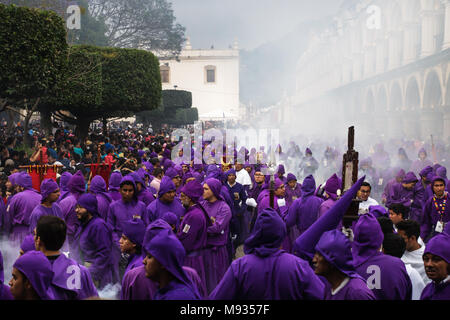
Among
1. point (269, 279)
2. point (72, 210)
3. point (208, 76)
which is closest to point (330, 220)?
point (269, 279)

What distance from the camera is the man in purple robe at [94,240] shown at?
20.5 feet

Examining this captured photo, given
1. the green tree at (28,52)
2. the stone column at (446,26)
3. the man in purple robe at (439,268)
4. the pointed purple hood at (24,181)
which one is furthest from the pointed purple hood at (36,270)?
the stone column at (446,26)

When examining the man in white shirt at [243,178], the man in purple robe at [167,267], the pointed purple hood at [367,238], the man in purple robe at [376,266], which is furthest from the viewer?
the man in white shirt at [243,178]

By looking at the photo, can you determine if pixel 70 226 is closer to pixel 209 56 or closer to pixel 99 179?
pixel 99 179

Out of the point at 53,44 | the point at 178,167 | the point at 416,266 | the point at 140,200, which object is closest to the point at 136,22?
the point at 53,44

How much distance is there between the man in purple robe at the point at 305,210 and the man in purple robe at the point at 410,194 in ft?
9.74

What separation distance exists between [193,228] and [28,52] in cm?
1039

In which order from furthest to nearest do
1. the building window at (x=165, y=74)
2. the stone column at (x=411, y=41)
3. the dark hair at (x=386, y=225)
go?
the building window at (x=165, y=74), the stone column at (x=411, y=41), the dark hair at (x=386, y=225)

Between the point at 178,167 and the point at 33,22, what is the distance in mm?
6436

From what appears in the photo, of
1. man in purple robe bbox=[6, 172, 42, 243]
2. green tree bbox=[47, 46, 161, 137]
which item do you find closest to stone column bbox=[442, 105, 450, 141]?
green tree bbox=[47, 46, 161, 137]

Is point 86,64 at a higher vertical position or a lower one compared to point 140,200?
higher

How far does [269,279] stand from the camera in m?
3.76

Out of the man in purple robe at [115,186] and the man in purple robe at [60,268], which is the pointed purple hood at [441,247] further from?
the man in purple robe at [115,186]

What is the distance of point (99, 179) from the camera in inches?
306
